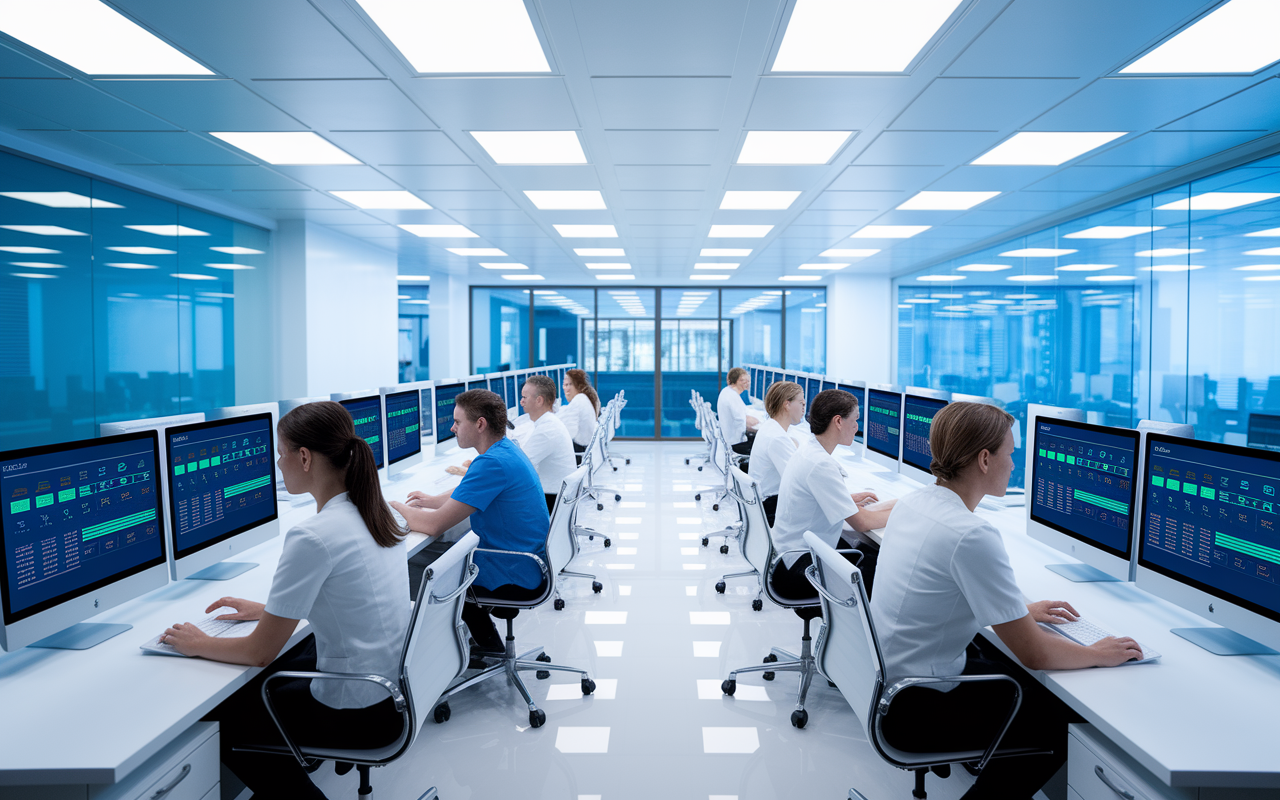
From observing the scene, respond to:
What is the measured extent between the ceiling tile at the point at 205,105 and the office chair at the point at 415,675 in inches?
100

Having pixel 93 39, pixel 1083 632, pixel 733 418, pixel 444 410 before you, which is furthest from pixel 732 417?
pixel 93 39

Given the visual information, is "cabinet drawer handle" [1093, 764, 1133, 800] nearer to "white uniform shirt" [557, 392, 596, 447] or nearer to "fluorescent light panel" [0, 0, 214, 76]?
"fluorescent light panel" [0, 0, 214, 76]

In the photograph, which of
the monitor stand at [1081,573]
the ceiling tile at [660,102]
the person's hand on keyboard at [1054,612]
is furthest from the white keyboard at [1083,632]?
the ceiling tile at [660,102]

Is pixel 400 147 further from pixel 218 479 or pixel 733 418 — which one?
pixel 733 418

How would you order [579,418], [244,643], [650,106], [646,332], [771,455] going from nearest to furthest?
1. [244,643]
2. [650,106]
3. [771,455]
4. [579,418]
5. [646,332]

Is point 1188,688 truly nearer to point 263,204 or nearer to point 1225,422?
point 1225,422

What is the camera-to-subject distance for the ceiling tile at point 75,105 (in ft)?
9.35

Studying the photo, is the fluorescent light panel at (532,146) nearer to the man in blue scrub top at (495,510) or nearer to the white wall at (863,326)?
the man in blue scrub top at (495,510)

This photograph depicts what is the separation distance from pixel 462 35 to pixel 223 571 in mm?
2118

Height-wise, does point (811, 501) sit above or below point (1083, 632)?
above

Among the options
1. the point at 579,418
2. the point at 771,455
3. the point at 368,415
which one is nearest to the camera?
the point at 368,415

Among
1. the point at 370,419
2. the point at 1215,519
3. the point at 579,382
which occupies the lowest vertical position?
the point at 1215,519

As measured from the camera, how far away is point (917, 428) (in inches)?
133

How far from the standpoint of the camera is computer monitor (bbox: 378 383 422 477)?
11.4 ft
